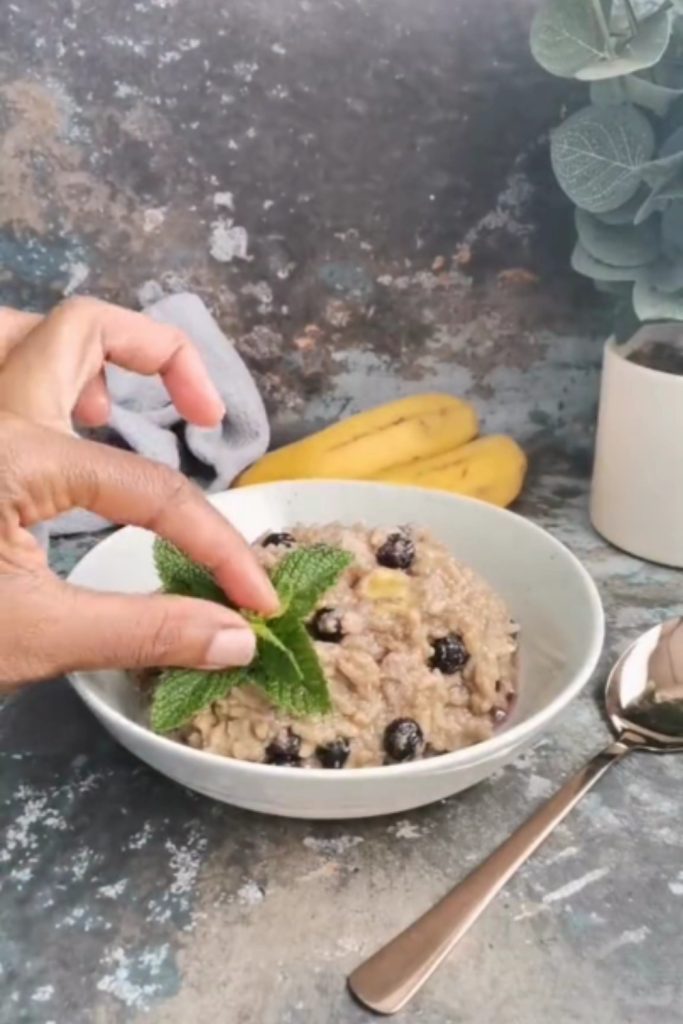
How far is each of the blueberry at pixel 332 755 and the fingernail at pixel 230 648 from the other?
10 cm

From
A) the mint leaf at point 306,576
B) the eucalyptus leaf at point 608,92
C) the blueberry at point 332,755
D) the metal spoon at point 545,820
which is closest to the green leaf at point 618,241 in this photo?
the eucalyptus leaf at point 608,92

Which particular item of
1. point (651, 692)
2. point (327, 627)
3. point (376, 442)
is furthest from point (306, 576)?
point (376, 442)

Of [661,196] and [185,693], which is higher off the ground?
[661,196]

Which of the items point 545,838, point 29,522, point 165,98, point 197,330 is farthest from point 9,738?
point 165,98

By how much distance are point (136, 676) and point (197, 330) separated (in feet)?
1.88

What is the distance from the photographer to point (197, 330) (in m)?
1.32

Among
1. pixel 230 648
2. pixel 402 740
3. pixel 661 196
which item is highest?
pixel 661 196

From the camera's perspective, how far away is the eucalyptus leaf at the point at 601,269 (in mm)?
1104

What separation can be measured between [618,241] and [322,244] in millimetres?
367

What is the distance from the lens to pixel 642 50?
3.35ft

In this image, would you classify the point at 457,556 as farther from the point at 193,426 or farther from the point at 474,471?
the point at 193,426

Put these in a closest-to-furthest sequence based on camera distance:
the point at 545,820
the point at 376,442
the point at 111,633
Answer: the point at 111,633, the point at 545,820, the point at 376,442

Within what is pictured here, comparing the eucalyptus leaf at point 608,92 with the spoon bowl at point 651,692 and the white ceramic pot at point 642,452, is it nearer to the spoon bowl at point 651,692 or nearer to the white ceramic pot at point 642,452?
the white ceramic pot at point 642,452

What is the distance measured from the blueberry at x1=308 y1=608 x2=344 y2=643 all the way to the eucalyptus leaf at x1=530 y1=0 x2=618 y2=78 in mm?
566
